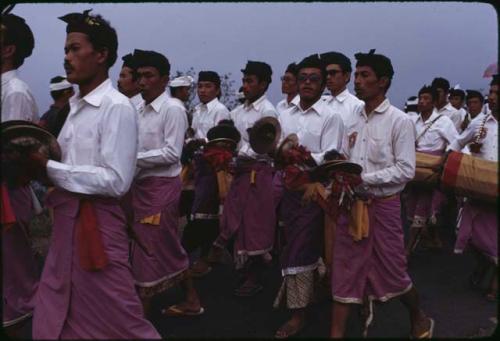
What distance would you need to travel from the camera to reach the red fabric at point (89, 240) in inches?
117

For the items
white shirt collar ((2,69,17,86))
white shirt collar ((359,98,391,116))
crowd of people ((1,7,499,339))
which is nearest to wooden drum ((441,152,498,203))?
crowd of people ((1,7,499,339))

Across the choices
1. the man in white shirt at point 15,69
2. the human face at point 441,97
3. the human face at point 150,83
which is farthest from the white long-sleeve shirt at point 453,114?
the man in white shirt at point 15,69

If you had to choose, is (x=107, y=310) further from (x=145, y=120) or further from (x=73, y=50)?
(x=145, y=120)

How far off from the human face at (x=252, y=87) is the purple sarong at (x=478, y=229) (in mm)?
2352

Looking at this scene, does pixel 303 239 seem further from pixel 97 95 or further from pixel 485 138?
pixel 97 95

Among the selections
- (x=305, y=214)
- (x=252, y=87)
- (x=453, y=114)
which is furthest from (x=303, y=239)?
(x=453, y=114)

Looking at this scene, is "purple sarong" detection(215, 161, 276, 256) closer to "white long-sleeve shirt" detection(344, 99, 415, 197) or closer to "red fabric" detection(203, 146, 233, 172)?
"red fabric" detection(203, 146, 233, 172)

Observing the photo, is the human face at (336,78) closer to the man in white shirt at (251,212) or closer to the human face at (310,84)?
the man in white shirt at (251,212)

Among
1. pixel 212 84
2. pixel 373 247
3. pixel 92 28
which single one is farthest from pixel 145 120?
pixel 212 84

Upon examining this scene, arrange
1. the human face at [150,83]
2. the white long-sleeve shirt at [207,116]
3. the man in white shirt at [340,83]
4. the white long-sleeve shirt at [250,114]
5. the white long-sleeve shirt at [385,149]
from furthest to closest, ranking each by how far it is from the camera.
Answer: the white long-sleeve shirt at [207,116] < the man in white shirt at [340,83] < the white long-sleeve shirt at [250,114] < the human face at [150,83] < the white long-sleeve shirt at [385,149]

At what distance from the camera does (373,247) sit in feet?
14.0

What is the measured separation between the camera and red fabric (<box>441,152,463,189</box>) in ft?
14.0

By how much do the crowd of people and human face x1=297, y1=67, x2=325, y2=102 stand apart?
19 mm

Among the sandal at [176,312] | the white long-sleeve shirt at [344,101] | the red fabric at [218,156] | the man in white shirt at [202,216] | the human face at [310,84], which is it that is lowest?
the sandal at [176,312]
